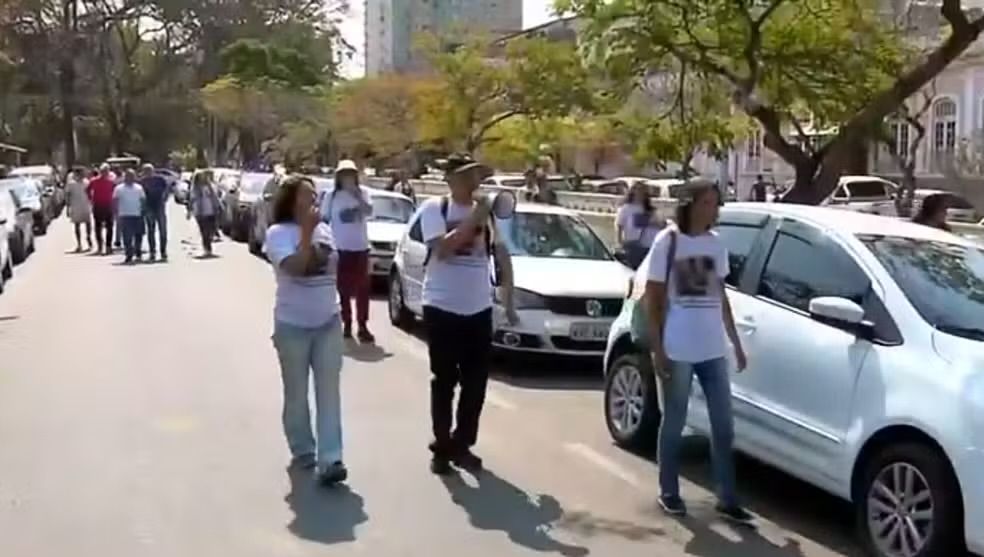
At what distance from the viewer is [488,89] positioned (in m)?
41.1

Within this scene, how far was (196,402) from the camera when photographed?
1055 centimetres

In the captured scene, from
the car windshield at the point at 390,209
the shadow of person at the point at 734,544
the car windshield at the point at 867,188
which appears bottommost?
the shadow of person at the point at 734,544

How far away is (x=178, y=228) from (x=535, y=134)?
1134 centimetres

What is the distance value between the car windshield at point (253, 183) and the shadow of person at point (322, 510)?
2371 centimetres

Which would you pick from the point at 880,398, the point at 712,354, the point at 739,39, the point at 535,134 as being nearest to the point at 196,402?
the point at 712,354

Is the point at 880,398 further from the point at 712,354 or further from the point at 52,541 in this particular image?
the point at 52,541

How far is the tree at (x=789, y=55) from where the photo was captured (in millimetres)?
15305

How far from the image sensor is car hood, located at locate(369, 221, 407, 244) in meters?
19.3

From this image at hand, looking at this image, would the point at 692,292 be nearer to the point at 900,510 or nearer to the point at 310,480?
the point at 900,510

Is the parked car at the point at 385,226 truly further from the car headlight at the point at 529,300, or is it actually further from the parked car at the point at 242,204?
the parked car at the point at 242,204

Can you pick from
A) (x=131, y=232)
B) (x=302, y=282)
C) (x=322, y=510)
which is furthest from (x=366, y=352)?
(x=131, y=232)

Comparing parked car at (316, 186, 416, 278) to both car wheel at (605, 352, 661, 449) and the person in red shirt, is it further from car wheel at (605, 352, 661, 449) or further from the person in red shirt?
car wheel at (605, 352, 661, 449)

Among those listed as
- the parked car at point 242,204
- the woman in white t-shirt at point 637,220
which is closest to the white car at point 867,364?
the woman in white t-shirt at point 637,220

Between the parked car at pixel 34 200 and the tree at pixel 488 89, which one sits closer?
the parked car at pixel 34 200
